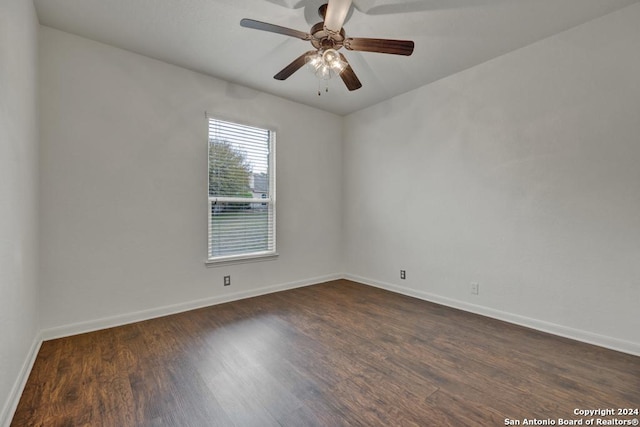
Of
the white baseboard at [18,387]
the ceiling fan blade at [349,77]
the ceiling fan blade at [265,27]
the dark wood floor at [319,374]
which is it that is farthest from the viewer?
the ceiling fan blade at [349,77]

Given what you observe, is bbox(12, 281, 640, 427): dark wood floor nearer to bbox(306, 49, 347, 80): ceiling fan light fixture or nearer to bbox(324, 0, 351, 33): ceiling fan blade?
bbox(306, 49, 347, 80): ceiling fan light fixture

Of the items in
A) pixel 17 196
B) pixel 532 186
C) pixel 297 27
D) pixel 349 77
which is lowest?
pixel 17 196

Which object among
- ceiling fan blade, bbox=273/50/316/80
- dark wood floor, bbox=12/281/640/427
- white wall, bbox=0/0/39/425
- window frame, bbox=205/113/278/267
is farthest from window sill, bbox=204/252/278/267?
ceiling fan blade, bbox=273/50/316/80

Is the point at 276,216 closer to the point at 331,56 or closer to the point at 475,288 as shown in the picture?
the point at 331,56

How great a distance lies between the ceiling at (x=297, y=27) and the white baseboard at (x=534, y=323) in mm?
2594

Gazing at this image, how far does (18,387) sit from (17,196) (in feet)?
3.74

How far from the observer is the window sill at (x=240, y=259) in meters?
3.40

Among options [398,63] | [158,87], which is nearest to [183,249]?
[158,87]

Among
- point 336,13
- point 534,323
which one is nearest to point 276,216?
point 336,13

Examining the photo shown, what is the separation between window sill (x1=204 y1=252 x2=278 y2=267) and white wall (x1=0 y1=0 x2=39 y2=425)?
149 centimetres

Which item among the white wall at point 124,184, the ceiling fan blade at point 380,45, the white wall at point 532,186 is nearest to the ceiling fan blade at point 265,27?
the ceiling fan blade at point 380,45

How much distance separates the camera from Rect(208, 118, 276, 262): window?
3447 millimetres

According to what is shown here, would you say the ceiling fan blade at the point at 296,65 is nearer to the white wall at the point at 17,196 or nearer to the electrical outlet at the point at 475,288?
the white wall at the point at 17,196

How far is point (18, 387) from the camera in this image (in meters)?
1.73
